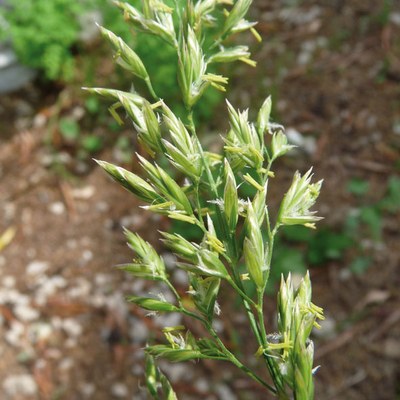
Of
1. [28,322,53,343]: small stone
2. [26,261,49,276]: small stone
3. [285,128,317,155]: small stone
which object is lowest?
[28,322,53,343]: small stone

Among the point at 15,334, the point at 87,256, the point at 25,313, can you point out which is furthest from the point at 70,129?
the point at 15,334

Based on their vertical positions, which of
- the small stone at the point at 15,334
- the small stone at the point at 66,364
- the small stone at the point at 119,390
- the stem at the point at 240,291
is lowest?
the small stone at the point at 119,390

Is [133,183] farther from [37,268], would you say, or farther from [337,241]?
[37,268]

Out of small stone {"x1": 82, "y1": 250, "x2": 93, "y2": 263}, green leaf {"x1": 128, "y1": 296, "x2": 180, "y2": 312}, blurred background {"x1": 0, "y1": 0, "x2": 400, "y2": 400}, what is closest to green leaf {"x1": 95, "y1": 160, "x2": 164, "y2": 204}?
green leaf {"x1": 128, "y1": 296, "x2": 180, "y2": 312}

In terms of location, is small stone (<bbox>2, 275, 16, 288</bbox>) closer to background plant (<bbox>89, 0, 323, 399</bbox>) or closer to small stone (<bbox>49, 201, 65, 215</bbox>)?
small stone (<bbox>49, 201, 65, 215</bbox>)

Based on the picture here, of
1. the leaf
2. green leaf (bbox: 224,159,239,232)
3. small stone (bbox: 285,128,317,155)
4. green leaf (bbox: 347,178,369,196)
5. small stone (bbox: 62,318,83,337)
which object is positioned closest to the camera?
green leaf (bbox: 224,159,239,232)

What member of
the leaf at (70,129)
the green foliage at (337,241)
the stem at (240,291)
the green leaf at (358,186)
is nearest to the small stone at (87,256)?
the leaf at (70,129)

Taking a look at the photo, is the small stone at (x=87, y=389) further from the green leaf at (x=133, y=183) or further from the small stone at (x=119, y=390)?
the green leaf at (x=133, y=183)

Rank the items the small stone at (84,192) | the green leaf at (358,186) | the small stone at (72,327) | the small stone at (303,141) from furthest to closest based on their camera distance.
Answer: the small stone at (84,192) → the small stone at (303,141) → the green leaf at (358,186) → the small stone at (72,327)
